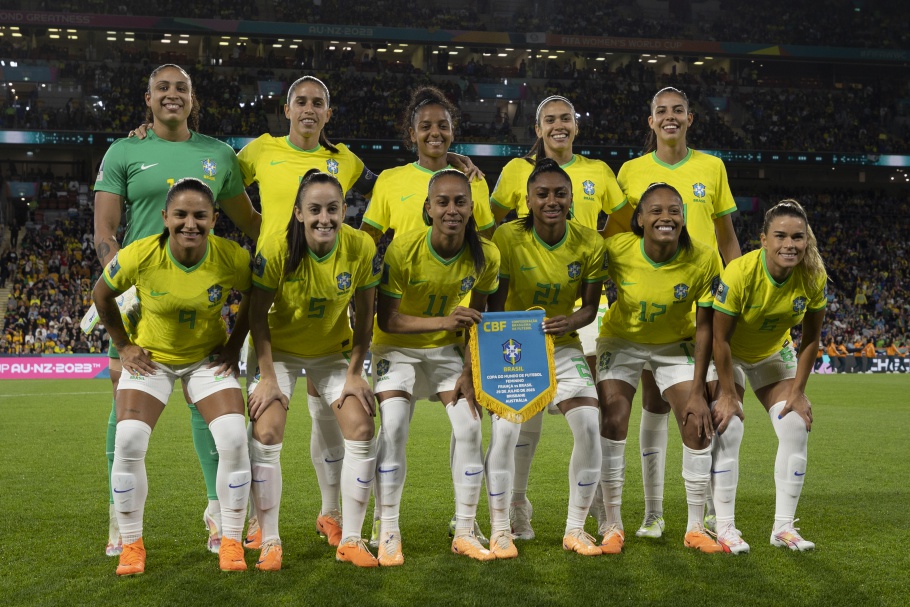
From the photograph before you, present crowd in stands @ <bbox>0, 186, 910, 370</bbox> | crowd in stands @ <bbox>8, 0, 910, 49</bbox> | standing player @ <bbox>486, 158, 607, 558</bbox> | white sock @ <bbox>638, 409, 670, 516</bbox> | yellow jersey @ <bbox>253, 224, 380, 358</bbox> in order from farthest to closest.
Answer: crowd in stands @ <bbox>8, 0, 910, 49</bbox> → crowd in stands @ <bbox>0, 186, 910, 370</bbox> → white sock @ <bbox>638, 409, 670, 516</bbox> → standing player @ <bbox>486, 158, 607, 558</bbox> → yellow jersey @ <bbox>253, 224, 380, 358</bbox>

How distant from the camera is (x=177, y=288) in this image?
438cm

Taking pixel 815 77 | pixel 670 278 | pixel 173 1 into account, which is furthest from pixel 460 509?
pixel 815 77

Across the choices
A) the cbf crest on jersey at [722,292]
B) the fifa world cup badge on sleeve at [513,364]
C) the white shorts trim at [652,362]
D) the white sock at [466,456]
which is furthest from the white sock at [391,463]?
the cbf crest on jersey at [722,292]

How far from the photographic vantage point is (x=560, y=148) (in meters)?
5.33

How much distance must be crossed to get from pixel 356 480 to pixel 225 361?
0.92 m

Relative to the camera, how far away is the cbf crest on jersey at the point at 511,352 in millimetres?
4547

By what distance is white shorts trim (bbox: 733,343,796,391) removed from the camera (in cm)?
492

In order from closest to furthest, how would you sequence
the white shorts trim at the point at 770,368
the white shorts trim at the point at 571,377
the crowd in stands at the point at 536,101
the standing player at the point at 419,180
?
the white shorts trim at the point at 571,377, the white shorts trim at the point at 770,368, the standing player at the point at 419,180, the crowd in stands at the point at 536,101

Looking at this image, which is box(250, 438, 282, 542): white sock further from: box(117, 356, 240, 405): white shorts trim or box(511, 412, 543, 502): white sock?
box(511, 412, 543, 502): white sock

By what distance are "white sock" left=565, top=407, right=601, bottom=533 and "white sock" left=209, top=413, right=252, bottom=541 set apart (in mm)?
1644

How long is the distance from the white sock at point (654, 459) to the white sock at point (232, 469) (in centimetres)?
221

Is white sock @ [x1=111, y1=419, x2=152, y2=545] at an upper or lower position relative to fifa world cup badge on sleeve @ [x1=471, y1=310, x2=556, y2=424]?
lower

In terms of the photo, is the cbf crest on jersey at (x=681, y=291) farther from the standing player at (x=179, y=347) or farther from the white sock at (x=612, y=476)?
the standing player at (x=179, y=347)

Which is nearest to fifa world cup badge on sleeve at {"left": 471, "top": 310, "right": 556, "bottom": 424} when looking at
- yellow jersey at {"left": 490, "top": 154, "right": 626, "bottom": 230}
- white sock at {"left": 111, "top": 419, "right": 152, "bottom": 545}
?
yellow jersey at {"left": 490, "top": 154, "right": 626, "bottom": 230}
